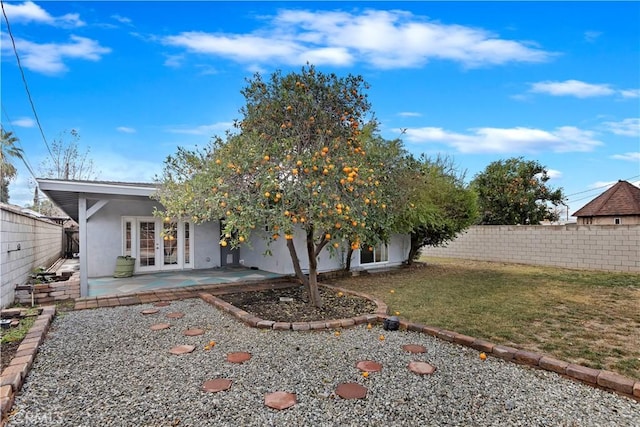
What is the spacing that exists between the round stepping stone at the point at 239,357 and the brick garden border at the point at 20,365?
180 cm

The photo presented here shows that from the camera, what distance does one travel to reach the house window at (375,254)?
11.3 m

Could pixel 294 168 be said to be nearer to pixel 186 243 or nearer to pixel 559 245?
pixel 186 243

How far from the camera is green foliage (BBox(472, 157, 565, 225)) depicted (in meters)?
19.0

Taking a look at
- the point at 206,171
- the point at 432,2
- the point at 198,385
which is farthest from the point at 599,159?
the point at 198,385

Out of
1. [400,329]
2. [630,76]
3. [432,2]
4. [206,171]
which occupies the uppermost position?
[432,2]

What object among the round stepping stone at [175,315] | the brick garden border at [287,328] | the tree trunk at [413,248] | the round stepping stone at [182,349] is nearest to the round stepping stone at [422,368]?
the brick garden border at [287,328]

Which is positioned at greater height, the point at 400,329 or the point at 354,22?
the point at 354,22

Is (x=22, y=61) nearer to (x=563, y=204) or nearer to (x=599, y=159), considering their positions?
(x=599, y=159)

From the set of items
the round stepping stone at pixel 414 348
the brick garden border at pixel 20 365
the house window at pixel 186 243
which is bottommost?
the round stepping stone at pixel 414 348

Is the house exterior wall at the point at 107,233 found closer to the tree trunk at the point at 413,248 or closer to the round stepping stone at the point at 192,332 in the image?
A: the round stepping stone at the point at 192,332

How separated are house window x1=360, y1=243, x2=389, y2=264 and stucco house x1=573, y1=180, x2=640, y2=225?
13.6 m

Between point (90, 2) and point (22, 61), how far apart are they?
2862 millimetres

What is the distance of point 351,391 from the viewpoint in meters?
3.08

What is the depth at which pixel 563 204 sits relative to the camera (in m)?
20.1
